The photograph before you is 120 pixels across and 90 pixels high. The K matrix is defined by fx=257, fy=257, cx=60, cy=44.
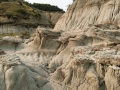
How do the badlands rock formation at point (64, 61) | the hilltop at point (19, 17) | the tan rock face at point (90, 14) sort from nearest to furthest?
the badlands rock formation at point (64, 61) → the tan rock face at point (90, 14) → the hilltop at point (19, 17)

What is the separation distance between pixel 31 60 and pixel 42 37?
54.8 inches

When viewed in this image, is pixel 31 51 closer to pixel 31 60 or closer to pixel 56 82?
pixel 31 60

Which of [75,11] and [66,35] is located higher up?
[75,11]

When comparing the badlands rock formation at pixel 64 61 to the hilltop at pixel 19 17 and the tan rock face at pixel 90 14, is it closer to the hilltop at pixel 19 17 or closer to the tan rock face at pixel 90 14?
the tan rock face at pixel 90 14

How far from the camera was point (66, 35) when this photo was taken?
1287 cm

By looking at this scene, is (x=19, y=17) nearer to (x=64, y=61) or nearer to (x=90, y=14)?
(x=90, y=14)

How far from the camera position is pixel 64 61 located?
1188 centimetres

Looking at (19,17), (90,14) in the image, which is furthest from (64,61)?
(19,17)

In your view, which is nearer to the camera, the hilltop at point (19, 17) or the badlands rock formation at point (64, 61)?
the badlands rock formation at point (64, 61)

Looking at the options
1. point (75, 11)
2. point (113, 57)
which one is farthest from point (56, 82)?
point (75, 11)

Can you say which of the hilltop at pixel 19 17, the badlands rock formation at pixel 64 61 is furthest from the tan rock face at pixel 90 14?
the hilltop at pixel 19 17

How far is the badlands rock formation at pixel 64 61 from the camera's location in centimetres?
866

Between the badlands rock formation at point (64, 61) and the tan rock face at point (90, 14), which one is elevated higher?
the tan rock face at point (90, 14)

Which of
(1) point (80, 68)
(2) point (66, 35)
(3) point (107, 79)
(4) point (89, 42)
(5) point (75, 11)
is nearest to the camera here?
(3) point (107, 79)
